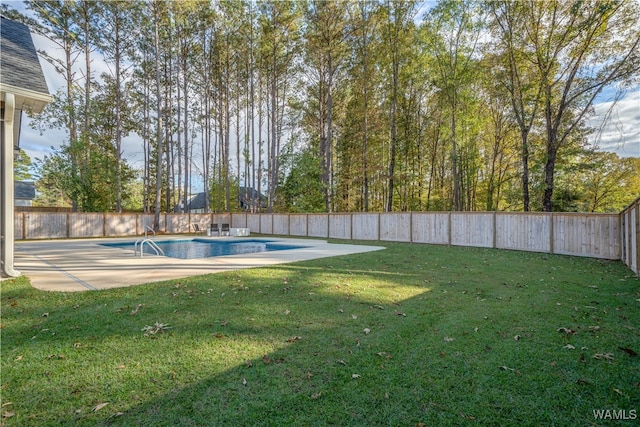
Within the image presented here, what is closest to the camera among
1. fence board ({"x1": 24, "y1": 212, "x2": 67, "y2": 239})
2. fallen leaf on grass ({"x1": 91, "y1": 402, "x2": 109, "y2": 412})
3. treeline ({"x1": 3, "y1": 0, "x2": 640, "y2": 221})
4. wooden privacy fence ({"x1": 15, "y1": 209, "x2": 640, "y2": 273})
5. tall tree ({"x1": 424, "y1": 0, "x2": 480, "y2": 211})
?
fallen leaf on grass ({"x1": 91, "y1": 402, "x2": 109, "y2": 412})

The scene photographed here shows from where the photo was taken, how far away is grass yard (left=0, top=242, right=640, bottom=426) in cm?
177

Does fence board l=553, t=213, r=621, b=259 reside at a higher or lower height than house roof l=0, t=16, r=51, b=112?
lower

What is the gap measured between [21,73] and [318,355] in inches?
262

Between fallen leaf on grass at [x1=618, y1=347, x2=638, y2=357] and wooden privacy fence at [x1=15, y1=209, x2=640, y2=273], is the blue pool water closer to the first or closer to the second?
wooden privacy fence at [x1=15, y1=209, x2=640, y2=273]

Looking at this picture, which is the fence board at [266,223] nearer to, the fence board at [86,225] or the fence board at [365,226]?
the fence board at [365,226]

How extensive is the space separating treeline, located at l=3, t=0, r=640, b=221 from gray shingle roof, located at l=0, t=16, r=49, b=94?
988 cm

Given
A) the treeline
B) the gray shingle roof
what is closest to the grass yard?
the gray shingle roof

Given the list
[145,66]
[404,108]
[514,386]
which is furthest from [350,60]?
[514,386]

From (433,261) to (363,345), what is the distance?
511 centimetres

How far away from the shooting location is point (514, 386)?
202cm

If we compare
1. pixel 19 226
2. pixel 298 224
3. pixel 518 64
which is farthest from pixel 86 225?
pixel 518 64

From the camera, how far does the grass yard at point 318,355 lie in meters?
1.77

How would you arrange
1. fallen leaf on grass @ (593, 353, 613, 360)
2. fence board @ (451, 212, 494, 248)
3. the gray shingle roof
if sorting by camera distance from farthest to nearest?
1. fence board @ (451, 212, 494, 248)
2. the gray shingle roof
3. fallen leaf on grass @ (593, 353, 613, 360)

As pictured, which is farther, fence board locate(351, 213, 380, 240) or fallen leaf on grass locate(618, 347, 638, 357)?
fence board locate(351, 213, 380, 240)
